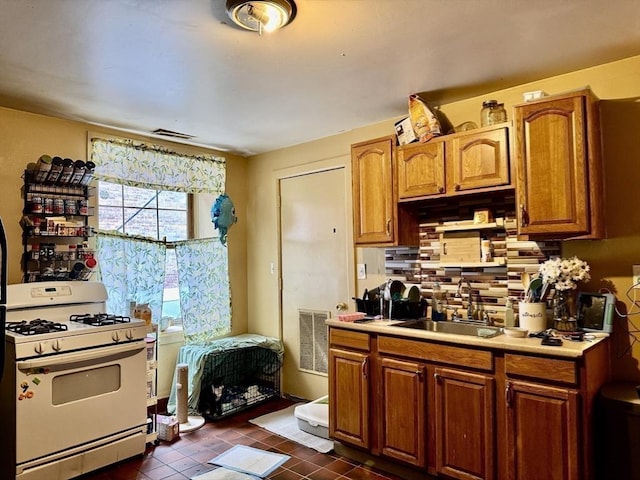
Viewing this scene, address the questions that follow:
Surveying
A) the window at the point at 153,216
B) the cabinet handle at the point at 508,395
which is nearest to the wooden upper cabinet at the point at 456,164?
the cabinet handle at the point at 508,395

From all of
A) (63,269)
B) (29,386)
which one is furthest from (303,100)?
(29,386)

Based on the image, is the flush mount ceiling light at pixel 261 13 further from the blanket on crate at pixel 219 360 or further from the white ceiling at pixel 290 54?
the blanket on crate at pixel 219 360

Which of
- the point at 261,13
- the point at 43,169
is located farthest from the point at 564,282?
the point at 43,169

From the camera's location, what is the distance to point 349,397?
2.98m

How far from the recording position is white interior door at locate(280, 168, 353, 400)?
388cm

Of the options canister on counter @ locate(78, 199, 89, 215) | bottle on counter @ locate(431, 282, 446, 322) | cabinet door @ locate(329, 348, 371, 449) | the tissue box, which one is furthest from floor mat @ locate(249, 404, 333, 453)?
canister on counter @ locate(78, 199, 89, 215)

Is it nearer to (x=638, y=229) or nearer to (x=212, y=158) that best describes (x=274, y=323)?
(x=212, y=158)

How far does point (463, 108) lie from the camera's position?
10.2 feet

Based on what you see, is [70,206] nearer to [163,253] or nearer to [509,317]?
[163,253]

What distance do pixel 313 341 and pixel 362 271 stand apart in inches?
34.5

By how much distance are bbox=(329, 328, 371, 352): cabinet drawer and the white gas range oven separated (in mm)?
1317

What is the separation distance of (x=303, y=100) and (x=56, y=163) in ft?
5.84

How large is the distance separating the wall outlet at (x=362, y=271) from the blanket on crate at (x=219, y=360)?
116 cm

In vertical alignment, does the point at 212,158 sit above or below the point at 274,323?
above
